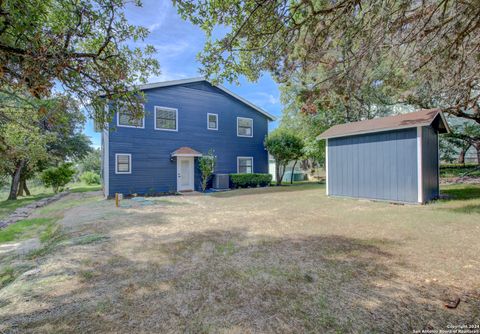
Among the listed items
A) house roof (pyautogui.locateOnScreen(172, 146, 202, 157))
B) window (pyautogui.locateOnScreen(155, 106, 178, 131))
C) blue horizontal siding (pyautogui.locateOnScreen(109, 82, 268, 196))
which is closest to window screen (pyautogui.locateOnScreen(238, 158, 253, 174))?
blue horizontal siding (pyautogui.locateOnScreen(109, 82, 268, 196))

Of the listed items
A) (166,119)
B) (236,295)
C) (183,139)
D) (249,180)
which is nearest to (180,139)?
(183,139)

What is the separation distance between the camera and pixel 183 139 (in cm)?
1362

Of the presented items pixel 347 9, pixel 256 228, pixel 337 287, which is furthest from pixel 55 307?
pixel 347 9

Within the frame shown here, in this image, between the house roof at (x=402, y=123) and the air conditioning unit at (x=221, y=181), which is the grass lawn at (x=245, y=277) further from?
the air conditioning unit at (x=221, y=181)

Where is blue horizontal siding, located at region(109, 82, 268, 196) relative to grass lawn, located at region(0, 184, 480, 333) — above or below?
above

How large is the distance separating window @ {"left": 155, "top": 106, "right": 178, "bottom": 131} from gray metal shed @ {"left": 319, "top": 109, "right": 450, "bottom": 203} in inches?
325

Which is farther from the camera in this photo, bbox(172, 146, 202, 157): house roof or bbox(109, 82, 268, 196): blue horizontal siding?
bbox(172, 146, 202, 157): house roof

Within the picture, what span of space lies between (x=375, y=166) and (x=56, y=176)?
18.6 meters

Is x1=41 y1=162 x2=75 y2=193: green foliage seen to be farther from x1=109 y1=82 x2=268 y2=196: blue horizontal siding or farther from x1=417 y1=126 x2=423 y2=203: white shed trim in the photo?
x1=417 y1=126 x2=423 y2=203: white shed trim

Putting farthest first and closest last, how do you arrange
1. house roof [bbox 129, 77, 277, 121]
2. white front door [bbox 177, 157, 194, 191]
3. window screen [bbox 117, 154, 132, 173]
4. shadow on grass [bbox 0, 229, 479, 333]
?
white front door [bbox 177, 157, 194, 191]
house roof [bbox 129, 77, 277, 121]
window screen [bbox 117, 154, 132, 173]
shadow on grass [bbox 0, 229, 479, 333]

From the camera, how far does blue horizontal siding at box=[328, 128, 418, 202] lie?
7730mm

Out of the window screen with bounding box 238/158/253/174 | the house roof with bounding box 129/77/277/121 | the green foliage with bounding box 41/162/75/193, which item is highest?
the house roof with bounding box 129/77/277/121

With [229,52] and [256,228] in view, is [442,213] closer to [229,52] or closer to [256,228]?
[256,228]

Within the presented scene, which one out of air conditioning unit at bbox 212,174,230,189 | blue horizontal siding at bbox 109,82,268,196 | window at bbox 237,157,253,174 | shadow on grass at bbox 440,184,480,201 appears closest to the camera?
shadow on grass at bbox 440,184,480,201
